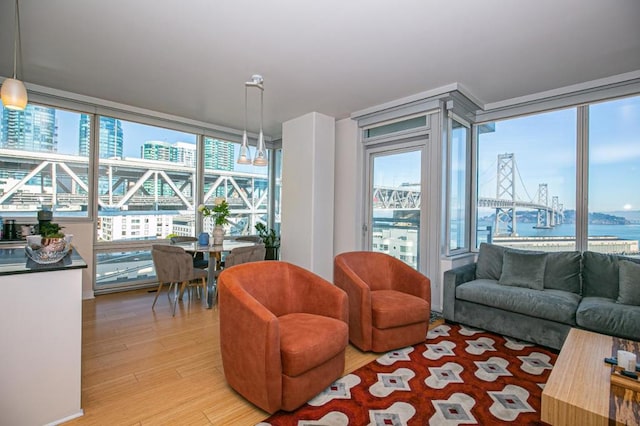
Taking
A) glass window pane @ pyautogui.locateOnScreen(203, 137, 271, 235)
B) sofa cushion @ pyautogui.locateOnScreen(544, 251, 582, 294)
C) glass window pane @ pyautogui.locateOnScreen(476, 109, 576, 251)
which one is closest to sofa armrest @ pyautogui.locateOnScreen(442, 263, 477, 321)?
sofa cushion @ pyautogui.locateOnScreen(544, 251, 582, 294)

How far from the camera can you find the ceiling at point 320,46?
2.36 m

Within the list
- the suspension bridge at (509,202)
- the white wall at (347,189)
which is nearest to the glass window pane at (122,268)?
the white wall at (347,189)

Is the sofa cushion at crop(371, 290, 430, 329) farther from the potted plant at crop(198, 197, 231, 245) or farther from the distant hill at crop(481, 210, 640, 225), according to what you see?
the potted plant at crop(198, 197, 231, 245)

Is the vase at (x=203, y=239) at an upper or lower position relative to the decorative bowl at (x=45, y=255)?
lower

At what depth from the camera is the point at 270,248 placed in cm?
580

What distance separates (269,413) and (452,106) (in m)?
3.72

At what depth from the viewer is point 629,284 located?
2.77m

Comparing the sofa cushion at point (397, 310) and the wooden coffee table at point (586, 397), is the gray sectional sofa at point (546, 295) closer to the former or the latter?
the sofa cushion at point (397, 310)

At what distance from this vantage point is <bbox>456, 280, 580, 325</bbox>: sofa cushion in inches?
110

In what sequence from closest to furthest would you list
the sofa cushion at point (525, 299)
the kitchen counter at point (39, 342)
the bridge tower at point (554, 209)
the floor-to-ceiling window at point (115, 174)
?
the kitchen counter at point (39, 342)
the sofa cushion at point (525, 299)
the bridge tower at point (554, 209)
the floor-to-ceiling window at point (115, 174)

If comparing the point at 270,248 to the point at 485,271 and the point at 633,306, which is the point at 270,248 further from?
the point at 633,306

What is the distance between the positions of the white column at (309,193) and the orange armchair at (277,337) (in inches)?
83.8

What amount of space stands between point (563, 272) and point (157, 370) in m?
3.94

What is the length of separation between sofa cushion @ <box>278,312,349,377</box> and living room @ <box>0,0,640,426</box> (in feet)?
7.27
